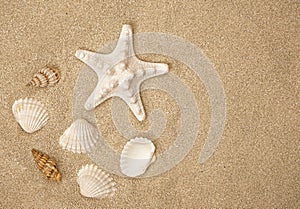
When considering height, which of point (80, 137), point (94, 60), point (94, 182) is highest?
point (94, 60)

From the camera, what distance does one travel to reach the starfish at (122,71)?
2.25 metres

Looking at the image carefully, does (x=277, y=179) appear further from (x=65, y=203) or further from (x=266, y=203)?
(x=65, y=203)

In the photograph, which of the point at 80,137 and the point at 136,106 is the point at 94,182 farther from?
the point at 136,106

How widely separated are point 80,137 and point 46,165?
19cm

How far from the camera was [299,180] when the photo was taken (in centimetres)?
237

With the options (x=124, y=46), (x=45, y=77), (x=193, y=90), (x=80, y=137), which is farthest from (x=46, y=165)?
(x=193, y=90)

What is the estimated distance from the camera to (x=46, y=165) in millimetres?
2307

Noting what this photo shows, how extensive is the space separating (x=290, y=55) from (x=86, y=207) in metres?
1.13

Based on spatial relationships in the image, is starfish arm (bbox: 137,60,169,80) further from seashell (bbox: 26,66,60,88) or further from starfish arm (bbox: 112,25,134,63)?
seashell (bbox: 26,66,60,88)

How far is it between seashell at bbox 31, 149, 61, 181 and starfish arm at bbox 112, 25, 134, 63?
53cm

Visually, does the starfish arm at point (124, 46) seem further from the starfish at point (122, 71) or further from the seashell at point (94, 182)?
the seashell at point (94, 182)

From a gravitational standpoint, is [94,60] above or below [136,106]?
above

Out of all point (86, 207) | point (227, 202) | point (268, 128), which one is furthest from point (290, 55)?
point (86, 207)

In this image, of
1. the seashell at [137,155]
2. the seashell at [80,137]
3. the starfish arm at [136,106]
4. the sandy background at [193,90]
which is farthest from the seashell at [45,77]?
the seashell at [137,155]
